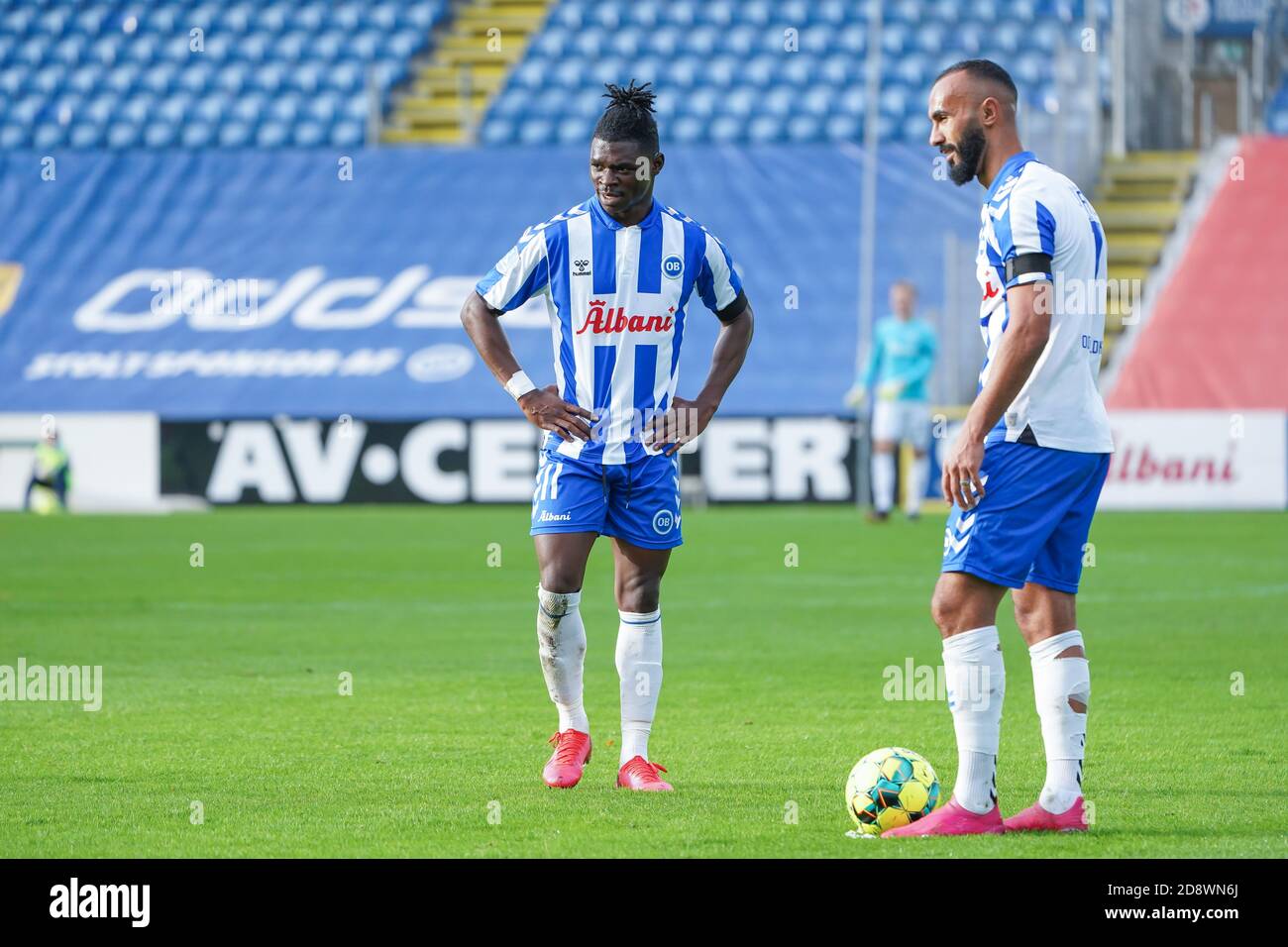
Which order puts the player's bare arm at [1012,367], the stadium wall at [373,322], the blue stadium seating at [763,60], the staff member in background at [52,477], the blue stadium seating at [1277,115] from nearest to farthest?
the player's bare arm at [1012,367] < the stadium wall at [373,322] < the staff member in background at [52,477] < the blue stadium seating at [1277,115] < the blue stadium seating at [763,60]

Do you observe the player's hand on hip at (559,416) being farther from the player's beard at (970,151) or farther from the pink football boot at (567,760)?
the player's beard at (970,151)

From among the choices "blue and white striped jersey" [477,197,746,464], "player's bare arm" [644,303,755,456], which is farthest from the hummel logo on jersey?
"player's bare arm" [644,303,755,456]

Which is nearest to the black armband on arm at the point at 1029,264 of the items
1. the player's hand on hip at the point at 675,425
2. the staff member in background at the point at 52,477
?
the player's hand on hip at the point at 675,425

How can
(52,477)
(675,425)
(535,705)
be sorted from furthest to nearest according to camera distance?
(52,477) < (535,705) < (675,425)

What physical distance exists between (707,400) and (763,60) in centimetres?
2016

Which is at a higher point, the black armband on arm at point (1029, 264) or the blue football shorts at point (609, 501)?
the black armband on arm at point (1029, 264)

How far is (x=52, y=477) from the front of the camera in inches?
825

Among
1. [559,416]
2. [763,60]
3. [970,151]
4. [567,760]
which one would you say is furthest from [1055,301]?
[763,60]

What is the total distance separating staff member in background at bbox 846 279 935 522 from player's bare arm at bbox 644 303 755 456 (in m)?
12.3

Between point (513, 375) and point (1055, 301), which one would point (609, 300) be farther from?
point (1055, 301)

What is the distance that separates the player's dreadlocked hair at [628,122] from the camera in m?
6.01

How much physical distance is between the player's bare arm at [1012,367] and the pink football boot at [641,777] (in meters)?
1.52

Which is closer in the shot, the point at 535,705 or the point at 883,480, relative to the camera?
the point at 535,705
